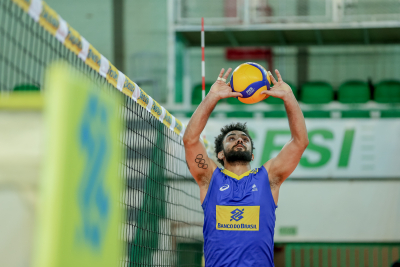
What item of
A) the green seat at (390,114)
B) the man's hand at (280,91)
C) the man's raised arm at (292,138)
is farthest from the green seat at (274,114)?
the man's hand at (280,91)

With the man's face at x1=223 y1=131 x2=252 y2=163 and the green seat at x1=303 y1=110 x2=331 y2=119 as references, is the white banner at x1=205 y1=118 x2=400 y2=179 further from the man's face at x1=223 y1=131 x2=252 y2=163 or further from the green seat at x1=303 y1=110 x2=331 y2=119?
the man's face at x1=223 y1=131 x2=252 y2=163

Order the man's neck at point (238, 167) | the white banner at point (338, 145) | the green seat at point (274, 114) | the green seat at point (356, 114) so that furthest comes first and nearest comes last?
1. the green seat at point (274, 114)
2. the green seat at point (356, 114)
3. the white banner at point (338, 145)
4. the man's neck at point (238, 167)

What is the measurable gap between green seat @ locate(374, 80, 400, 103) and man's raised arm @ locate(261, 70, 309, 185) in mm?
7204

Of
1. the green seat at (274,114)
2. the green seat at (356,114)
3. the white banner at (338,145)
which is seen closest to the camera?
the white banner at (338,145)

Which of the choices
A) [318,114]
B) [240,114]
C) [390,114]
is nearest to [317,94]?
[318,114]

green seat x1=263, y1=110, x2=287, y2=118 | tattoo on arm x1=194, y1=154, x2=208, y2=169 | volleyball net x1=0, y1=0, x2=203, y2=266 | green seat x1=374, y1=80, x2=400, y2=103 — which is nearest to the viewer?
volleyball net x1=0, y1=0, x2=203, y2=266

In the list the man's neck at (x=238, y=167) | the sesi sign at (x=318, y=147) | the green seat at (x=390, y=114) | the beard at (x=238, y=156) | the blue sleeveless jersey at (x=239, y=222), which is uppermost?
the green seat at (x=390, y=114)

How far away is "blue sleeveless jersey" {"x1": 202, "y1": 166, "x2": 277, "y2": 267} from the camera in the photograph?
143 inches

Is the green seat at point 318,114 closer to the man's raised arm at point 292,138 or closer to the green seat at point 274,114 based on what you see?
the green seat at point 274,114

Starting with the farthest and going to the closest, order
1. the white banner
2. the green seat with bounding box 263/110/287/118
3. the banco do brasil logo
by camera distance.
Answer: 1. the green seat with bounding box 263/110/287/118
2. the white banner
3. the banco do brasil logo

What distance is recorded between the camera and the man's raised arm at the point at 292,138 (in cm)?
373

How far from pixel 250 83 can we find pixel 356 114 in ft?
18.8

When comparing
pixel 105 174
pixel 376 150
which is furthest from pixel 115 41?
pixel 105 174

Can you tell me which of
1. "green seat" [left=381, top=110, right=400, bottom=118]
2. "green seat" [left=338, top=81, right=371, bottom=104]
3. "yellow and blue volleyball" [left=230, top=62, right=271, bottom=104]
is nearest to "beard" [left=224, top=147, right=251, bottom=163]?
"yellow and blue volleyball" [left=230, top=62, right=271, bottom=104]
